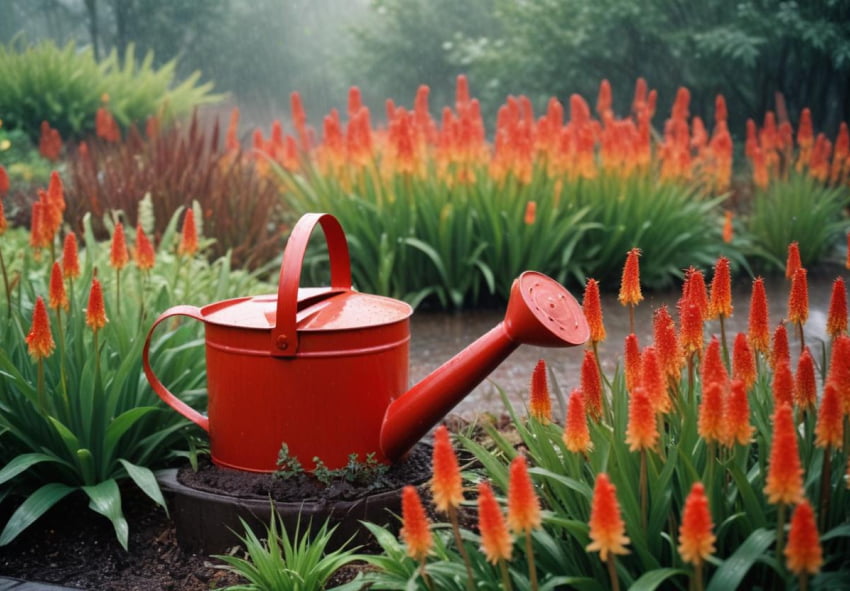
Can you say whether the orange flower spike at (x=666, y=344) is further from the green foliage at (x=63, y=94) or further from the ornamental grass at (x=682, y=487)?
the green foliage at (x=63, y=94)

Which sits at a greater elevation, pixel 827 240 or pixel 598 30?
pixel 598 30

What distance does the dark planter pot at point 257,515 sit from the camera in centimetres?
248

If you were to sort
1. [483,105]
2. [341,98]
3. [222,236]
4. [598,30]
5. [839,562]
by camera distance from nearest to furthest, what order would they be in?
[839,562] < [222,236] < [598,30] < [483,105] < [341,98]

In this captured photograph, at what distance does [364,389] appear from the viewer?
259cm

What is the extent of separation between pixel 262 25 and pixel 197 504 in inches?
1101

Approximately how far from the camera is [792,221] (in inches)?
284

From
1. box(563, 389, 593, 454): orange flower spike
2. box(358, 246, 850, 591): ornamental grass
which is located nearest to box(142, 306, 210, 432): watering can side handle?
box(358, 246, 850, 591): ornamental grass

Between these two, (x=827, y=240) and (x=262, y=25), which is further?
(x=262, y=25)

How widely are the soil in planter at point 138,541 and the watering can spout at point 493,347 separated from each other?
194 mm

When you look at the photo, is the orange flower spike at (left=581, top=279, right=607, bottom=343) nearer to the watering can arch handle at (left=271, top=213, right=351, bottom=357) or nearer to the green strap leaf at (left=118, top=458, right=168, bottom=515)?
the watering can arch handle at (left=271, top=213, right=351, bottom=357)

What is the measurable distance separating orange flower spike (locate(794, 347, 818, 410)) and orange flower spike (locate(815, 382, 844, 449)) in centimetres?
18

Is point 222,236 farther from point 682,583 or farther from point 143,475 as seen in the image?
point 682,583

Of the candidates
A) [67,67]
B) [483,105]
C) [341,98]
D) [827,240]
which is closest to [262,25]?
[341,98]

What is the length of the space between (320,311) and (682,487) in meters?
1.16
